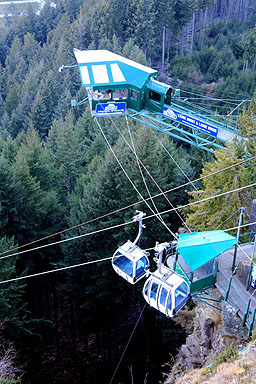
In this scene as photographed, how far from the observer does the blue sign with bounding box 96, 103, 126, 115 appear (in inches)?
842

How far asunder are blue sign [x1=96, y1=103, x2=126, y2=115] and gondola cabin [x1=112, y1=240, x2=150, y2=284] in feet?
28.7

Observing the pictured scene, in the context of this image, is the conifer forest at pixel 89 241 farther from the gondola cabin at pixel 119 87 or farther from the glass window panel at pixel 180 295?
the glass window panel at pixel 180 295

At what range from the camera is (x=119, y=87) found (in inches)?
830

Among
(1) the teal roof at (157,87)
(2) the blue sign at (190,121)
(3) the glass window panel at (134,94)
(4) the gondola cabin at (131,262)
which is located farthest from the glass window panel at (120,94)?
(4) the gondola cabin at (131,262)

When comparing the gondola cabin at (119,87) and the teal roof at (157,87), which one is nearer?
the gondola cabin at (119,87)

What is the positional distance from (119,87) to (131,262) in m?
9.99

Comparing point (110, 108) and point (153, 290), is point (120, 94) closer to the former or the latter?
point (110, 108)

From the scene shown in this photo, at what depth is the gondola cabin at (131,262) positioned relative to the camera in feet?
50.3

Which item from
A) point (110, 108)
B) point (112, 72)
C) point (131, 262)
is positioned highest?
point (112, 72)

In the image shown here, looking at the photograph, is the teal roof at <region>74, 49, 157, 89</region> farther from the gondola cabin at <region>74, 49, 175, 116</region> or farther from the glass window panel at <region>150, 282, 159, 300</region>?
the glass window panel at <region>150, 282, 159, 300</region>

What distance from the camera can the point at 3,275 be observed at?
79.4ft

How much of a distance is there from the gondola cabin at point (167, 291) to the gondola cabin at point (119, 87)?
10342mm

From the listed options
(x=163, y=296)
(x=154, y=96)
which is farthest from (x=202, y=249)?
(x=154, y=96)

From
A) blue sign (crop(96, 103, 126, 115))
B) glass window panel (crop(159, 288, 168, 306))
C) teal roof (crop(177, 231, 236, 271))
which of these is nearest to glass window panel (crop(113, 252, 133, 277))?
glass window panel (crop(159, 288, 168, 306))
